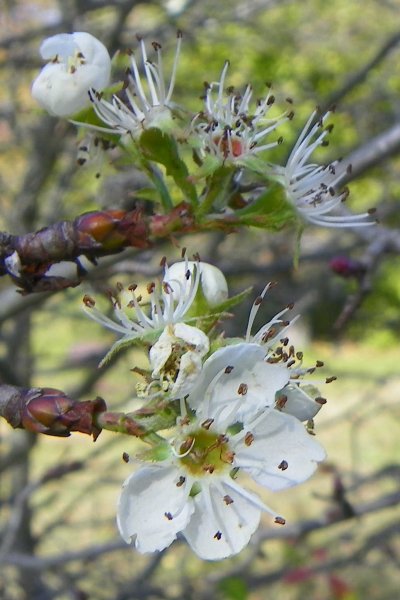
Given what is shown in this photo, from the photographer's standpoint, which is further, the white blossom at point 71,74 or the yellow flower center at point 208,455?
the white blossom at point 71,74

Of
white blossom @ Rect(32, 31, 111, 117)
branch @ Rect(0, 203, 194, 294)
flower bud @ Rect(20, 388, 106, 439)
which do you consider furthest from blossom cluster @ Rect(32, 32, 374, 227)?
flower bud @ Rect(20, 388, 106, 439)

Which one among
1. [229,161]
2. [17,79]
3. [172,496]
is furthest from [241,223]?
[17,79]

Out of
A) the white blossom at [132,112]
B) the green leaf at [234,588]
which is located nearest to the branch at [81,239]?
the white blossom at [132,112]

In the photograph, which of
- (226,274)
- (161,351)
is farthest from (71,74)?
(226,274)

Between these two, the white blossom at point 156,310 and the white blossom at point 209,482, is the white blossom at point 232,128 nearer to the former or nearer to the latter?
the white blossom at point 156,310

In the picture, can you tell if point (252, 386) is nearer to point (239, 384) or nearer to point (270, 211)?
point (239, 384)

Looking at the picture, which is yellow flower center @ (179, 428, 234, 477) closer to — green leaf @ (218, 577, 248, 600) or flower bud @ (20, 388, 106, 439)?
flower bud @ (20, 388, 106, 439)
